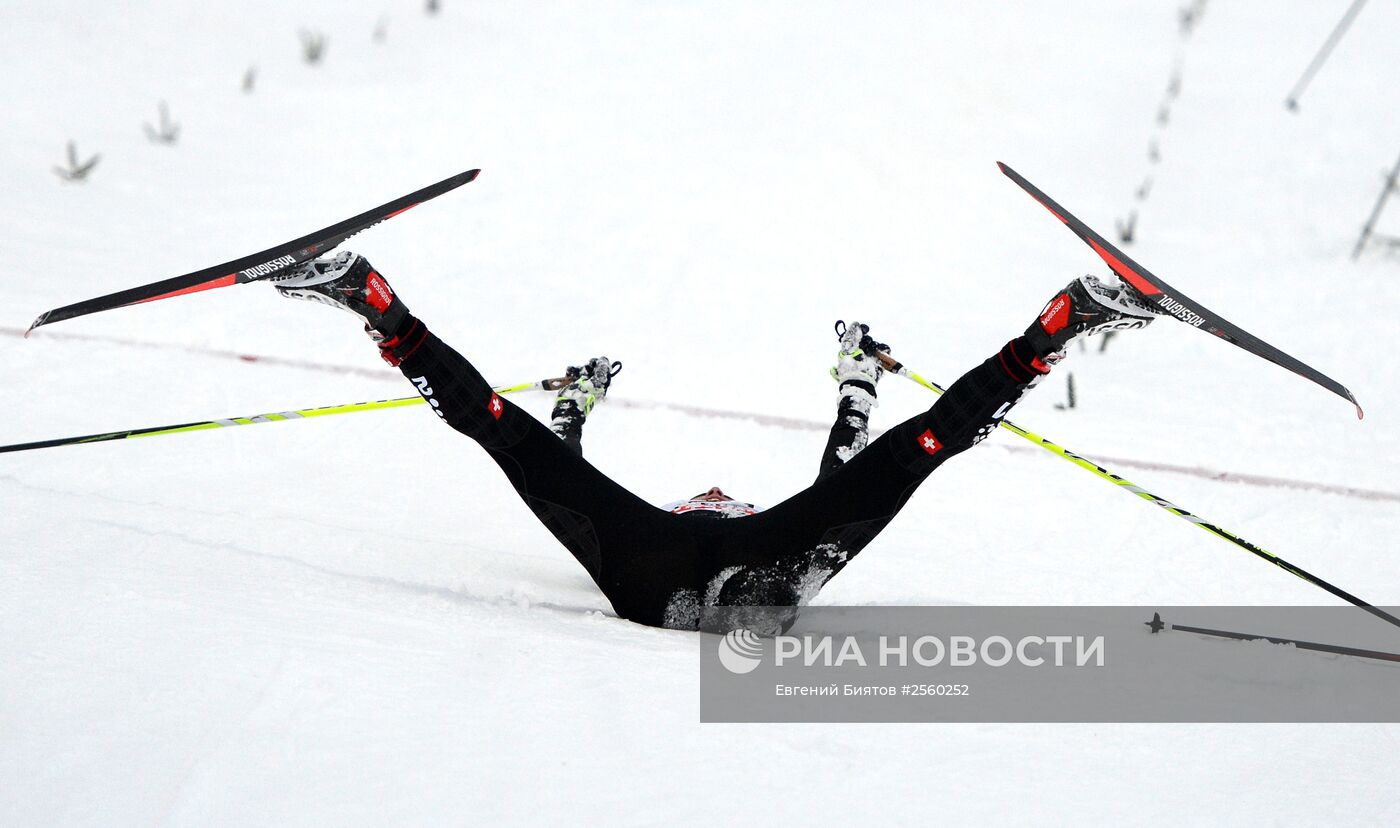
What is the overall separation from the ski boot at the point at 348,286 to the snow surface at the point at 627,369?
0.61 meters

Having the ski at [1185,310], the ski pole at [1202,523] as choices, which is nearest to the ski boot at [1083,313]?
the ski at [1185,310]

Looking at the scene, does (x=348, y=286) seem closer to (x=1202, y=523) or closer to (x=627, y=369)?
(x=1202, y=523)

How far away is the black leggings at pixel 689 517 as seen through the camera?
2.28 metres

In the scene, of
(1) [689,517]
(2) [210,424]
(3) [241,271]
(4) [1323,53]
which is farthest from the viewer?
(4) [1323,53]

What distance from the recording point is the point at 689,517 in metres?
2.44

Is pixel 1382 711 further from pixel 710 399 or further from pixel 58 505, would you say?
pixel 58 505

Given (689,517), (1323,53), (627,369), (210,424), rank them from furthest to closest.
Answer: (1323,53), (627,369), (210,424), (689,517)

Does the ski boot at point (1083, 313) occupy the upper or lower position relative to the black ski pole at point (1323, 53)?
lower

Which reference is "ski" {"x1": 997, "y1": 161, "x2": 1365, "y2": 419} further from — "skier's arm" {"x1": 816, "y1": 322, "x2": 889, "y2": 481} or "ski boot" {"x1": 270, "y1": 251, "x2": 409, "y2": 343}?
"ski boot" {"x1": 270, "y1": 251, "x2": 409, "y2": 343}

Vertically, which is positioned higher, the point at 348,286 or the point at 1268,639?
the point at 348,286

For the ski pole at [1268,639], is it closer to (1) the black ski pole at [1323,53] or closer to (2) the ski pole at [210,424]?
(2) the ski pole at [210,424]

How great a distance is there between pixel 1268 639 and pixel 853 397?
1.18 m

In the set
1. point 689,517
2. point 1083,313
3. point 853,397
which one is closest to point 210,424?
point 689,517

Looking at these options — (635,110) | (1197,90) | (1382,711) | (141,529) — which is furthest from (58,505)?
(1197,90)
